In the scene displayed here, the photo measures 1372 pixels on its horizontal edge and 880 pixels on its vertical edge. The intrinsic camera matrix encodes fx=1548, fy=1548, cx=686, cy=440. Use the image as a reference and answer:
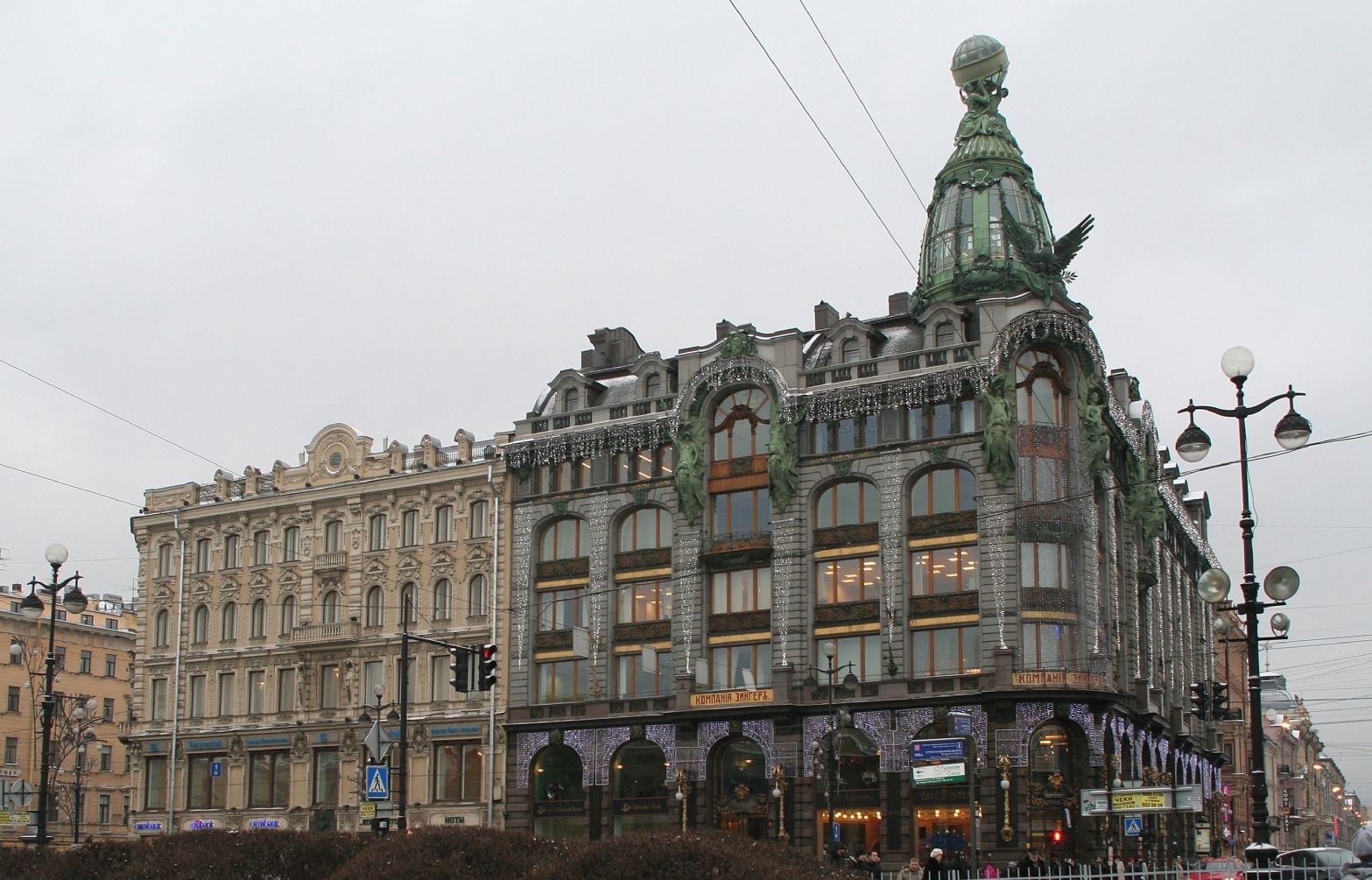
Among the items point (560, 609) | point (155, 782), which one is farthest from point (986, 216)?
point (155, 782)

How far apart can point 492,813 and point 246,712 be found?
14.4 metres

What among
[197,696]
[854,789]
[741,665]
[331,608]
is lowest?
[854,789]

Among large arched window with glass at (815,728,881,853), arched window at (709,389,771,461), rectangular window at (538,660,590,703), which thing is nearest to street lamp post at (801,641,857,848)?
large arched window with glass at (815,728,881,853)

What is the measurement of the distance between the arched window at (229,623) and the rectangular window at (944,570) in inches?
1315

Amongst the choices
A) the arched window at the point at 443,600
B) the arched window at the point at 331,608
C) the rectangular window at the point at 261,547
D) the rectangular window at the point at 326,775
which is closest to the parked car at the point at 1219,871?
the arched window at the point at 443,600

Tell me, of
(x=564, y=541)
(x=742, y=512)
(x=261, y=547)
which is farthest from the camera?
(x=261, y=547)

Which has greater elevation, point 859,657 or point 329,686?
point 859,657

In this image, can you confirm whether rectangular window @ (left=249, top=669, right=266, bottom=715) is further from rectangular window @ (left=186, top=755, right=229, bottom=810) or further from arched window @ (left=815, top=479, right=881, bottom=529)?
arched window @ (left=815, top=479, right=881, bottom=529)

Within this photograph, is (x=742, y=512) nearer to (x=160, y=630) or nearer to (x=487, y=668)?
(x=487, y=668)

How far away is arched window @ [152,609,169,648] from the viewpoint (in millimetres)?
75500

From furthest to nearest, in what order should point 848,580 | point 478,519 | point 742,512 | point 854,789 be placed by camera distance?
point 478,519 → point 742,512 → point 848,580 → point 854,789

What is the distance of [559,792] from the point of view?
63562 mm

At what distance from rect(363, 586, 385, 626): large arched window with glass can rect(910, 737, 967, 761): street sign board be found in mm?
25807

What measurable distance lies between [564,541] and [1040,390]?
21169 mm
